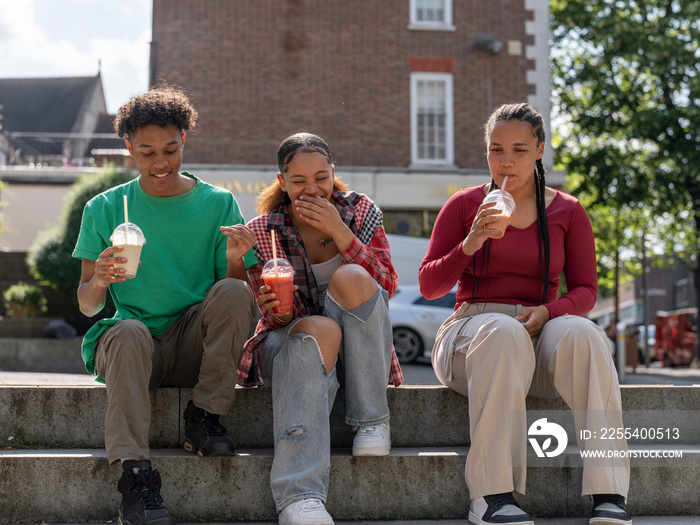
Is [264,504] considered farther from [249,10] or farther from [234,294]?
[249,10]

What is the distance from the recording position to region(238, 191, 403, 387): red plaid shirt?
3188 millimetres

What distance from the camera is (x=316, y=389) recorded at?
284 centimetres

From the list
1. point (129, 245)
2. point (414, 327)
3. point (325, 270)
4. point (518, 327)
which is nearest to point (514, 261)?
point (518, 327)

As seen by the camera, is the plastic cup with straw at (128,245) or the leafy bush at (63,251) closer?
the plastic cup with straw at (128,245)

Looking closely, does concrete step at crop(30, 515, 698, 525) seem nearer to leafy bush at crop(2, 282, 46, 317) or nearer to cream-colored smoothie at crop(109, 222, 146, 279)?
cream-colored smoothie at crop(109, 222, 146, 279)

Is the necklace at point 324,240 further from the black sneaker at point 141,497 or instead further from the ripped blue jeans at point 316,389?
the black sneaker at point 141,497

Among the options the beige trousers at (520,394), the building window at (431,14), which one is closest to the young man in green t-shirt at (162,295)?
the beige trousers at (520,394)

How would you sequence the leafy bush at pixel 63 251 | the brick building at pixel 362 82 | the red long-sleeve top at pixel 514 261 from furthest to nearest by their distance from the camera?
the brick building at pixel 362 82
the leafy bush at pixel 63 251
the red long-sleeve top at pixel 514 261

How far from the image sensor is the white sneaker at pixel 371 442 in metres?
2.96

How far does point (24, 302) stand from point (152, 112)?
32.4 feet

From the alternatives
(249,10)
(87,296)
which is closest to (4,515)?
(87,296)

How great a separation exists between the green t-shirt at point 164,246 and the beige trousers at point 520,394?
1.16 m

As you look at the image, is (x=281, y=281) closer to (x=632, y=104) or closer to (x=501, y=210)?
(x=501, y=210)

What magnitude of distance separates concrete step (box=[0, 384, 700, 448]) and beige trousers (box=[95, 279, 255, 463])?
0.59 feet
